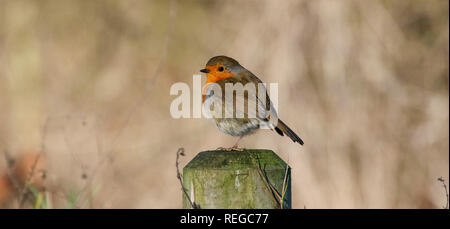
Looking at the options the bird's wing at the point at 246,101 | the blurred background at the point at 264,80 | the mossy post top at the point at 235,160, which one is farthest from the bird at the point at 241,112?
the blurred background at the point at 264,80

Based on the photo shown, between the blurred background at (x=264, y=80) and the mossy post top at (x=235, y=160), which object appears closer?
the mossy post top at (x=235, y=160)

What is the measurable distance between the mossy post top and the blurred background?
97.4 inches

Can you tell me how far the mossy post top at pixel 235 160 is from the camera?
2.65 m

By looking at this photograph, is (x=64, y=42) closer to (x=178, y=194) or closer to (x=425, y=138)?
(x=178, y=194)

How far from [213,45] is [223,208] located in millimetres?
3995

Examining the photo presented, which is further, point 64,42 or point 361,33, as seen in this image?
point 64,42

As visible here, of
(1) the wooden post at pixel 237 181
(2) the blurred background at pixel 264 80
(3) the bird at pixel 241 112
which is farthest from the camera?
(2) the blurred background at pixel 264 80

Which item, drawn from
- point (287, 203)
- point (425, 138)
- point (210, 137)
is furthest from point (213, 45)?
point (287, 203)

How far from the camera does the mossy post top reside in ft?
8.68

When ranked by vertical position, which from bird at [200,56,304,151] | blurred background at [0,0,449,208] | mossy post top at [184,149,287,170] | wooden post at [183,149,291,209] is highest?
blurred background at [0,0,449,208]

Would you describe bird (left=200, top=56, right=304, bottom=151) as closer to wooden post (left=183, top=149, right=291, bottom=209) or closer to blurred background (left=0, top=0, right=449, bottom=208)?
wooden post (left=183, top=149, right=291, bottom=209)

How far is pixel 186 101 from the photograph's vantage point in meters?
5.32

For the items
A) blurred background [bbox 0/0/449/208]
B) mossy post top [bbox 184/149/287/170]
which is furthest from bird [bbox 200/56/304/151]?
blurred background [bbox 0/0/449/208]

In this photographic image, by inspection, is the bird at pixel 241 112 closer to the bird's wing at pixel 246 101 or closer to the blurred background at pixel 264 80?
the bird's wing at pixel 246 101
